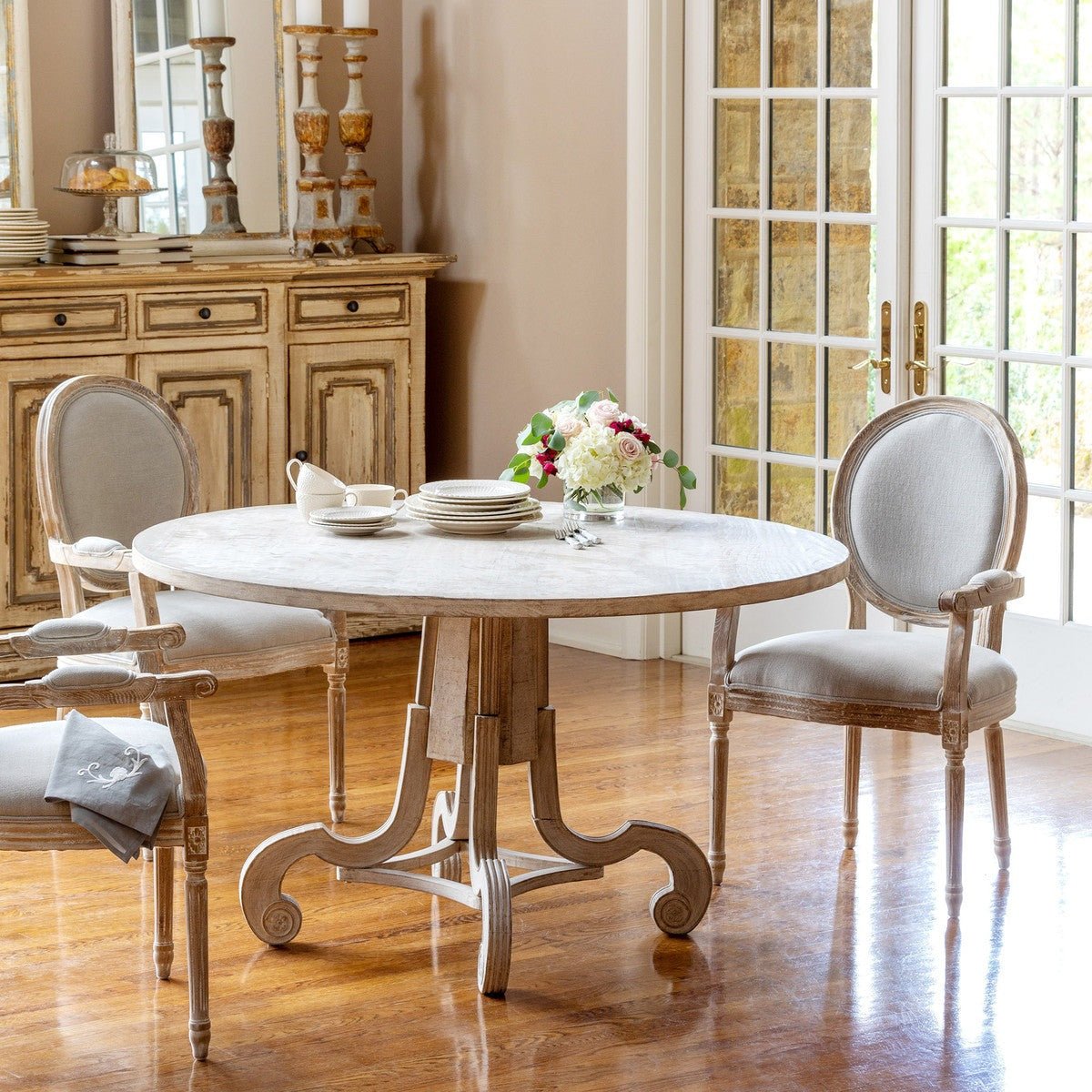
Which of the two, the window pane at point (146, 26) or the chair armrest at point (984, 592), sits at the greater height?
Result: the window pane at point (146, 26)

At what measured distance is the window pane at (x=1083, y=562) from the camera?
4484 mm

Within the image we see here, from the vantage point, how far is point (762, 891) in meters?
3.51

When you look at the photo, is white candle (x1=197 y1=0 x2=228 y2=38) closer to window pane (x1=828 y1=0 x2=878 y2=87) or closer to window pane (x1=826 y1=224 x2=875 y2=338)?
window pane (x1=828 y1=0 x2=878 y2=87)

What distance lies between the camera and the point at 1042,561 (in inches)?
181

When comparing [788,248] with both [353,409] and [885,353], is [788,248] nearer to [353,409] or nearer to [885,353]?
[885,353]

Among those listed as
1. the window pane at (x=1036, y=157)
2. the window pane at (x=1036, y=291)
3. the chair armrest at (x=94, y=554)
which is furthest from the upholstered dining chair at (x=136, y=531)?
the window pane at (x=1036, y=157)

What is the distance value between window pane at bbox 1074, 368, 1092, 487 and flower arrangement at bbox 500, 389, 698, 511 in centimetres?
153

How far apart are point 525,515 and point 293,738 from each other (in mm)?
1546

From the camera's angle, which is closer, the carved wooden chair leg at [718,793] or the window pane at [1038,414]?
the carved wooden chair leg at [718,793]

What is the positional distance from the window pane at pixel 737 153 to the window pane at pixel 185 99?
Answer: 165cm

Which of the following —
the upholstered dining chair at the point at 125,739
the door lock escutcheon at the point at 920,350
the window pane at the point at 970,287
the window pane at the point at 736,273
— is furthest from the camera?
the window pane at the point at 736,273

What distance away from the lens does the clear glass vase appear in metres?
3.35

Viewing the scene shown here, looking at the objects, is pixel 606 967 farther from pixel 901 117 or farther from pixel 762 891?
pixel 901 117

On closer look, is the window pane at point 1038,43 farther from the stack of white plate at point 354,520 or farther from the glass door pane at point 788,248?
the stack of white plate at point 354,520
